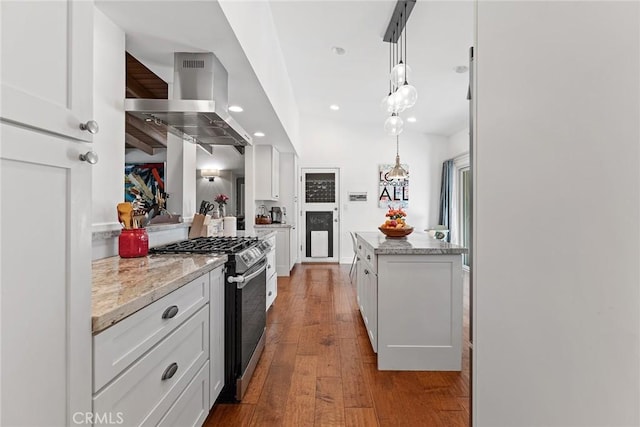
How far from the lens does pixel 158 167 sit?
9.16 ft

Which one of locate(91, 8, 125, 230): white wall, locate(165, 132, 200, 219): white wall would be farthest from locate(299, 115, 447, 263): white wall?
locate(91, 8, 125, 230): white wall

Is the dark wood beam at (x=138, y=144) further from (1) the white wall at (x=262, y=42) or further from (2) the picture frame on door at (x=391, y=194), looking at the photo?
(2) the picture frame on door at (x=391, y=194)

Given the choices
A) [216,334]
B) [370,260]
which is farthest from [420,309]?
[216,334]

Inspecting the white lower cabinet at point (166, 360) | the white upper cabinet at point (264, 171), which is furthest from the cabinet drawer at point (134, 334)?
the white upper cabinet at point (264, 171)

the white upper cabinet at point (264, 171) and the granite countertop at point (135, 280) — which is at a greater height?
the white upper cabinet at point (264, 171)

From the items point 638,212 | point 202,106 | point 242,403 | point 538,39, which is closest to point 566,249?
point 638,212

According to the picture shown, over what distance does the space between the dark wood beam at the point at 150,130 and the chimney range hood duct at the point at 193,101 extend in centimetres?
38

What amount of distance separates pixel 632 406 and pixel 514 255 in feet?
1.19

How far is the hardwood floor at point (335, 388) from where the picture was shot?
1.69m

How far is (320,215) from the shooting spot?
6.60 m

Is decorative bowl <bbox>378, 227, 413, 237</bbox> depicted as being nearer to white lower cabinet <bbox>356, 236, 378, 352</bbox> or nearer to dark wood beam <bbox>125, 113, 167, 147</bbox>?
white lower cabinet <bbox>356, 236, 378, 352</bbox>

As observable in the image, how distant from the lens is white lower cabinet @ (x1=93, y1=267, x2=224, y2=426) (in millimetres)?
873

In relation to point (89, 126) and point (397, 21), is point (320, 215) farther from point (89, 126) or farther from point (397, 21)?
point (89, 126)

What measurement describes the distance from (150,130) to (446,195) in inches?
211
